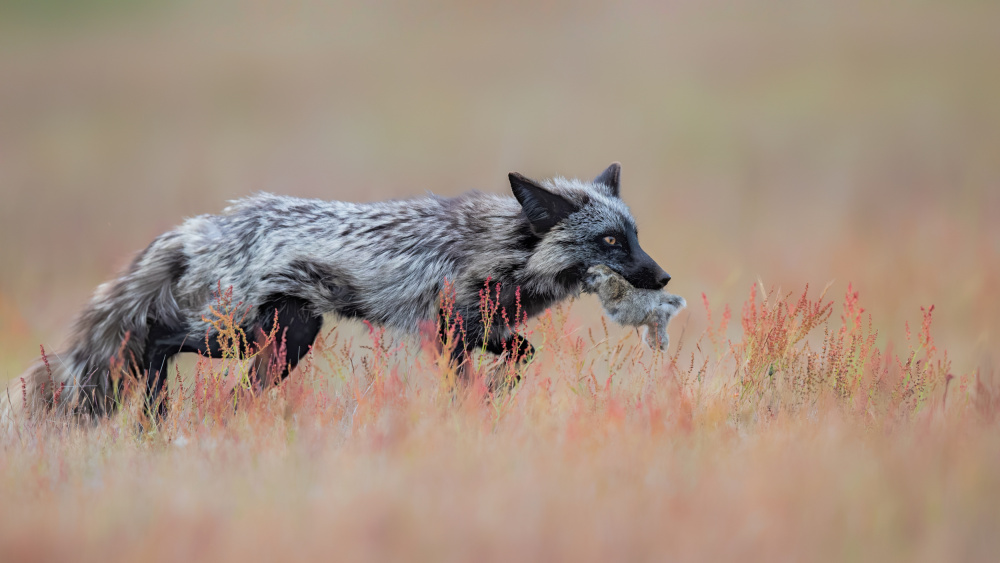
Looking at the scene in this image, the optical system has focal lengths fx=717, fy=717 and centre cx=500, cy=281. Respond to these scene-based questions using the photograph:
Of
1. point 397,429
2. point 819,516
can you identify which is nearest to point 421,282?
point 397,429

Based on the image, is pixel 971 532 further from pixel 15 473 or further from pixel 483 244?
pixel 15 473

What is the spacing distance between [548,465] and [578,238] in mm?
2329

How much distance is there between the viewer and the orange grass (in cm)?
280

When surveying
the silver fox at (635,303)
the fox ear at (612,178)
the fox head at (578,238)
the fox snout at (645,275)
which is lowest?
the silver fox at (635,303)

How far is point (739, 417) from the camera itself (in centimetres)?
483

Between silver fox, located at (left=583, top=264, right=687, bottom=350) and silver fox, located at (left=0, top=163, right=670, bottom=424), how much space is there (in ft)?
0.25

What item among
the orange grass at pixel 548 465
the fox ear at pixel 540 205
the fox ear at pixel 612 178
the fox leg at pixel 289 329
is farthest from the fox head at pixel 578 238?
the fox leg at pixel 289 329

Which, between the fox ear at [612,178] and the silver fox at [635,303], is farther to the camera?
the fox ear at [612,178]

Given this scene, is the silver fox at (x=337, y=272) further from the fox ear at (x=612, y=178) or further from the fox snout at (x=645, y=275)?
the fox ear at (x=612, y=178)

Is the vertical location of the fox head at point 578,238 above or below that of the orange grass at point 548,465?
above

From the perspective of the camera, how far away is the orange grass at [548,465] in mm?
2799

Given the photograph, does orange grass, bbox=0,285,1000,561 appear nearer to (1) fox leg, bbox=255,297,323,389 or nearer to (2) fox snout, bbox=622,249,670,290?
(1) fox leg, bbox=255,297,323,389

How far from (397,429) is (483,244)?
2.06m

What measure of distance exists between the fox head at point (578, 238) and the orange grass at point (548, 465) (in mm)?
468
